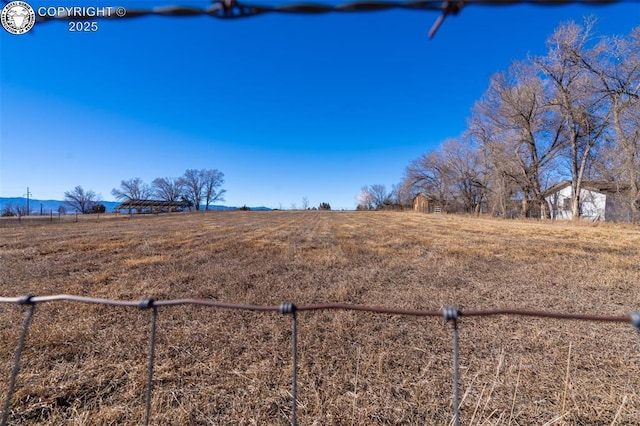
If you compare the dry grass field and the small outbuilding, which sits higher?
the small outbuilding

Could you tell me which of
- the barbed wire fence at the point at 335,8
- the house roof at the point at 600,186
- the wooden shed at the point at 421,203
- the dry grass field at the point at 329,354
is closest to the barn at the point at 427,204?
the wooden shed at the point at 421,203

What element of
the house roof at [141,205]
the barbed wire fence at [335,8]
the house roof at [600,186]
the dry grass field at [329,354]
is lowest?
the dry grass field at [329,354]

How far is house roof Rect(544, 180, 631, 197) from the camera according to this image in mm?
15407

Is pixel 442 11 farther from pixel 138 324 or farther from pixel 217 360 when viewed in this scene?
pixel 138 324

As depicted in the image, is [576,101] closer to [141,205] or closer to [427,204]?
[427,204]

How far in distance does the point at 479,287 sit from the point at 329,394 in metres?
3.47

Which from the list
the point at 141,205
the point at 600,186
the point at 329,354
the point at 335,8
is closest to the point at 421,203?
the point at 600,186

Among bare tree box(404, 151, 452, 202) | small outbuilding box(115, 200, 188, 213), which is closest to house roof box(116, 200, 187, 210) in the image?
small outbuilding box(115, 200, 188, 213)

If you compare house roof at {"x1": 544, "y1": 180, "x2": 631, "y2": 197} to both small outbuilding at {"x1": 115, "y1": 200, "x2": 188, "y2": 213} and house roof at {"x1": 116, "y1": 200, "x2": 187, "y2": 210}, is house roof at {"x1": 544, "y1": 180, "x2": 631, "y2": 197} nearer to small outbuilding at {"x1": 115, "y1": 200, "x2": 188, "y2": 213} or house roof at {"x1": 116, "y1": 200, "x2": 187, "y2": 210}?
small outbuilding at {"x1": 115, "y1": 200, "x2": 188, "y2": 213}

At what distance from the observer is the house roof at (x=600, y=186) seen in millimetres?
15407

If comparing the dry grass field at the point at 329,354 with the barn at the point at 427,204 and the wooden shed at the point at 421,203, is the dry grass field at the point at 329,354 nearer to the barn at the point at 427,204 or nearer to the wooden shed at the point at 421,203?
the barn at the point at 427,204

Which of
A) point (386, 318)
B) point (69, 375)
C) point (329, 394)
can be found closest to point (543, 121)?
point (386, 318)

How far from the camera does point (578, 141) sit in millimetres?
19031

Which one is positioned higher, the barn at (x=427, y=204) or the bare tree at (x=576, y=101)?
the bare tree at (x=576, y=101)
